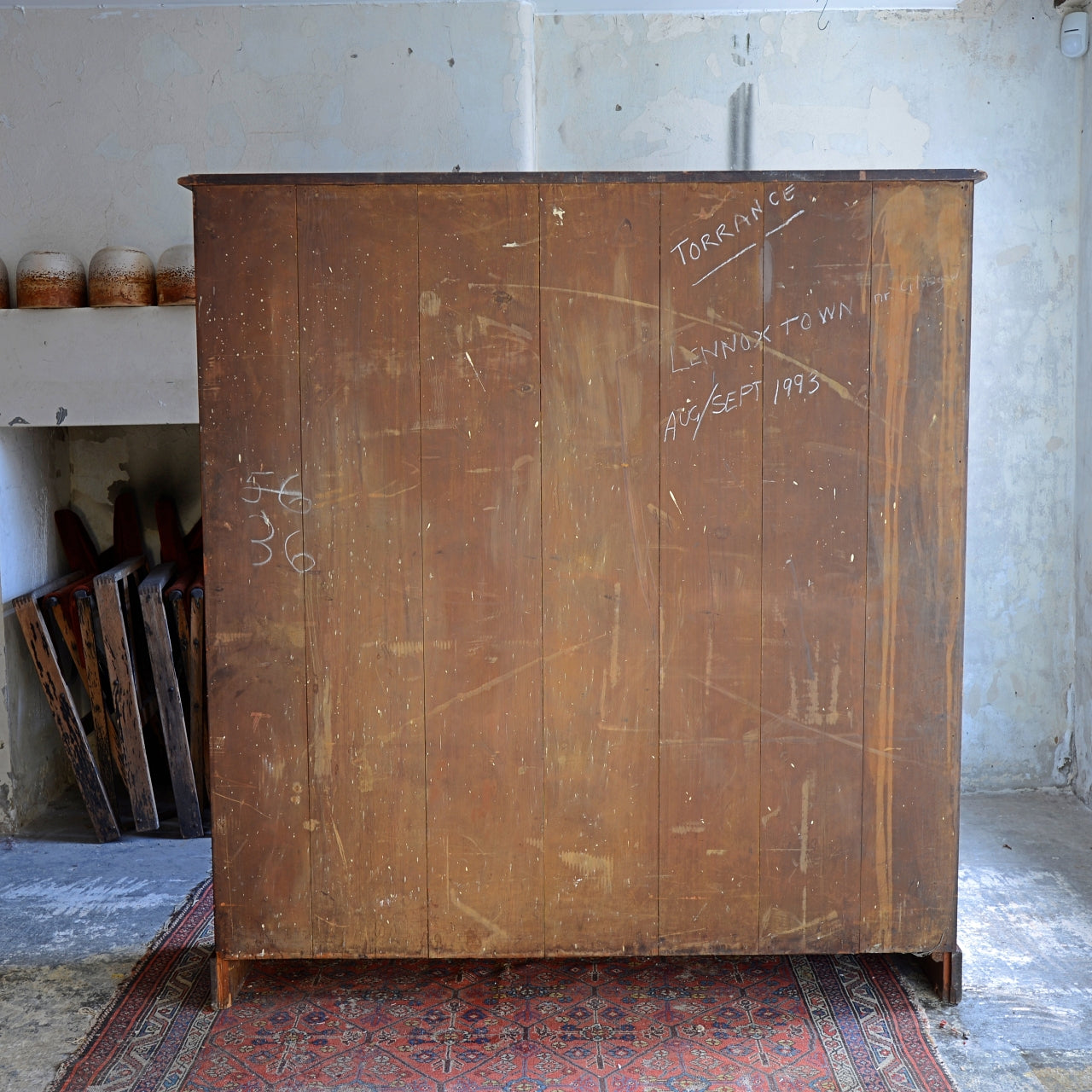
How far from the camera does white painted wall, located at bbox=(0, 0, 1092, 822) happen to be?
3.13 m

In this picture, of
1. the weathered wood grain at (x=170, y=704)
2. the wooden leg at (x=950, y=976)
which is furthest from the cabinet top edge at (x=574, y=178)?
the wooden leg at (x=950, y=976)

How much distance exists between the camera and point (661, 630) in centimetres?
216

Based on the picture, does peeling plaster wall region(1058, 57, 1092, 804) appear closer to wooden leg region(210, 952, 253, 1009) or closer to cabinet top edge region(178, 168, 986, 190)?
cabinet top edge region(178, 168, 986, 190)

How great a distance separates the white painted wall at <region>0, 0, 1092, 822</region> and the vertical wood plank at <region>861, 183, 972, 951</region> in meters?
→ 1.43

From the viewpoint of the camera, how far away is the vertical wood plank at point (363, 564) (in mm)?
2076

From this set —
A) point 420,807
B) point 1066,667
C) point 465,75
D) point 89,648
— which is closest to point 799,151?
point 465,75

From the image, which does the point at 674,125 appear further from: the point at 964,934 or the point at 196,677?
the point at 964,934

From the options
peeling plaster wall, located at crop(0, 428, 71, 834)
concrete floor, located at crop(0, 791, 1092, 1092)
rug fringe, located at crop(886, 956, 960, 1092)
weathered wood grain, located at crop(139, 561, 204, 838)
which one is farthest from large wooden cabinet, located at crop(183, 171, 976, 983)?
peeling plaster wall, located at crop(0, 428, 71, 834)

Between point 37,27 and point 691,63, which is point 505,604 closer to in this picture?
point 691,63

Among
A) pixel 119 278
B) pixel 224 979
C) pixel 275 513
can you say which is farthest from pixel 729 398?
pixel 119 278

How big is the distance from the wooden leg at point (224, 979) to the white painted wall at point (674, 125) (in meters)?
1.71

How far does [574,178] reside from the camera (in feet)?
6.74

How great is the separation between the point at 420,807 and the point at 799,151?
A: 8.29ft

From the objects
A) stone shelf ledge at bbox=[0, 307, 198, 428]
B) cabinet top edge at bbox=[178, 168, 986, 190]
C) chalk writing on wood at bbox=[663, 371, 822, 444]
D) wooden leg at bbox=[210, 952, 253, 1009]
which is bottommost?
wooden leg at bbox=[210, 952, 253, 1009]
